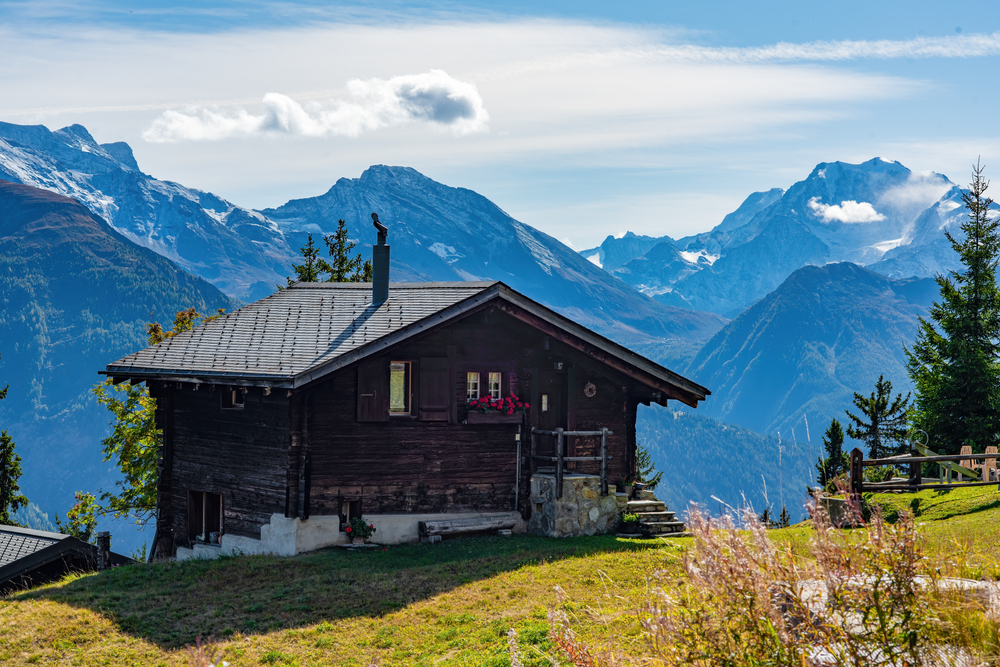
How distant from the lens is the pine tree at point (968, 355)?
35.4 m

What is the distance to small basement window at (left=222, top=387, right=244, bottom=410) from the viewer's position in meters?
21.6

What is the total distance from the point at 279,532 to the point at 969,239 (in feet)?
110

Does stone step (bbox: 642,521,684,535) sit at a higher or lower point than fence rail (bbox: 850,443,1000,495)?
lower

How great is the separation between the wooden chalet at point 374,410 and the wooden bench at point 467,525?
0.70 ft

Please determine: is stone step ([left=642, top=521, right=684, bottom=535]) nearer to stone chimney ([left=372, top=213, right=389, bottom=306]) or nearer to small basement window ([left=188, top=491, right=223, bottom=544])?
stone chimney ([left=372, top=213, right=389, bottom=306])

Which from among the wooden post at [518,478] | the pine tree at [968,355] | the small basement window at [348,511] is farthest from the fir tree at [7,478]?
the pine tree at [968,355]

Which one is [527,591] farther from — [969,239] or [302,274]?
[302,274]

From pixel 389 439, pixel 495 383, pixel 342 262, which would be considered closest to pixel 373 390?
pixel 389 439

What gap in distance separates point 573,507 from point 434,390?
4.42 metres

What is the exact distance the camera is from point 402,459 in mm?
21000

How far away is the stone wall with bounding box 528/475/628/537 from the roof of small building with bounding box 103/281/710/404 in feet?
11.5

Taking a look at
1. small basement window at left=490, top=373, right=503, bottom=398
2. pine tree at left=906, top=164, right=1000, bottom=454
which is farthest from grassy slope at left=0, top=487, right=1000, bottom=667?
pine tree at left=906, top=164, right=1000, bottom=454

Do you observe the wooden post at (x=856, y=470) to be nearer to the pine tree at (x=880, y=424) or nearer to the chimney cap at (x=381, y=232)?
the chimney cap at (x=381, y=232)

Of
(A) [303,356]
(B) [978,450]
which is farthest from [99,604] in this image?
(B) [978,450]
